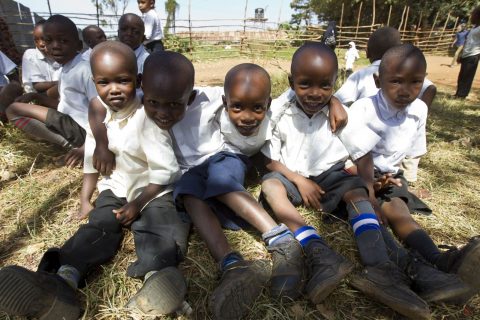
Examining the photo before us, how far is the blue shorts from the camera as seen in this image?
1846 mm

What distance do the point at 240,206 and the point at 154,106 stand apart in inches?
29.6

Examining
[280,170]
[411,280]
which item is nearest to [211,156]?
[280,170]

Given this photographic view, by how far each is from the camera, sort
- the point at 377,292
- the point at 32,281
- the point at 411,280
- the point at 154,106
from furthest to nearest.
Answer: the point at 154,106 → the point at 411,280 → the point at 377,292 → the point at 32,281

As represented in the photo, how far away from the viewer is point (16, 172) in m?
2.76

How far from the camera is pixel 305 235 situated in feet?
5.65

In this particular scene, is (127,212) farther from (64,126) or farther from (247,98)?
(64,126)

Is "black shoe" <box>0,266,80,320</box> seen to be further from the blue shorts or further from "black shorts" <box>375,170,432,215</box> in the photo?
"black shorts" <box>375,170,432,215</box>

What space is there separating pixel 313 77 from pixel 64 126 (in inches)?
87.7

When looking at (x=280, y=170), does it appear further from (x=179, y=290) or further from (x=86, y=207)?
(x=86, y=207)

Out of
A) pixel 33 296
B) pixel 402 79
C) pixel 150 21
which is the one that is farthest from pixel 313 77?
pixel 150 21

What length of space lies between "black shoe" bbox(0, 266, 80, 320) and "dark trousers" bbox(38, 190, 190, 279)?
228 mm

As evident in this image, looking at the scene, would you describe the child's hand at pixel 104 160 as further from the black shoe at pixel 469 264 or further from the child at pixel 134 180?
the black shoe at pixel 469 264

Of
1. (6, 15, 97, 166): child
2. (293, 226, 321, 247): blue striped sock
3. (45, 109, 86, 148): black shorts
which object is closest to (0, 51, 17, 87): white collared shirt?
(6, 15, 97, 166): child

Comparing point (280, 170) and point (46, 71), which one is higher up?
point (46, 71)
